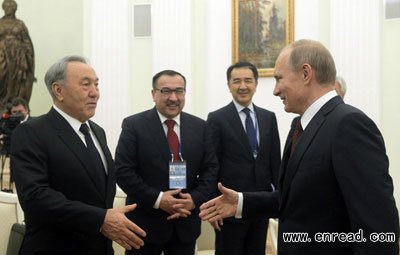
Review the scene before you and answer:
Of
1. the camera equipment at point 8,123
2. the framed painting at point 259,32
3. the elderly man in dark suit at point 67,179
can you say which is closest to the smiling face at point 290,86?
the elderly man in dark suit at point 67,179

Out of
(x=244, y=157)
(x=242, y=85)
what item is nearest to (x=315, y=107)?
(x=244, y=157)

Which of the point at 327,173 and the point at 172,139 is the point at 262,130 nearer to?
the point at 172,139

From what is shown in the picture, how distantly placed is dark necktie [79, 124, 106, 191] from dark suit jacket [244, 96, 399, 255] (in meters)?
0.94

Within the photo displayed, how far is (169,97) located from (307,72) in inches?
57.2

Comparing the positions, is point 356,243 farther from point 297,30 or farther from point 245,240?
point 297,30

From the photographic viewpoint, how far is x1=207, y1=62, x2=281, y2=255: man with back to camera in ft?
11.5

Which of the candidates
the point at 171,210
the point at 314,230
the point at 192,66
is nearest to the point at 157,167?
the point at 171,210

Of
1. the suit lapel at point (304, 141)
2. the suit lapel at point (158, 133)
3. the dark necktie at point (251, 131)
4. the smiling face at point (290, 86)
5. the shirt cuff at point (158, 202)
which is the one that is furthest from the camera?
the dark necktie at point (251, 131)

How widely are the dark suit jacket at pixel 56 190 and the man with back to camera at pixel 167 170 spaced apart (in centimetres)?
66

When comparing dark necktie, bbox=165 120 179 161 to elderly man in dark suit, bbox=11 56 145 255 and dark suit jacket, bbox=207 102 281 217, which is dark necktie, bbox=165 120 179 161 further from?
elderly man in dark suit, bbox=11 56 145 255

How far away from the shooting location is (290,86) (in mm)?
2094

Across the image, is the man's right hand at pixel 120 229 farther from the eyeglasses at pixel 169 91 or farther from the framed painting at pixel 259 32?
the framed painting at pixel 259 32

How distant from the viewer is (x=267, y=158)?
12.3ft

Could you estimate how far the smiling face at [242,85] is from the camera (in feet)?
12.7
